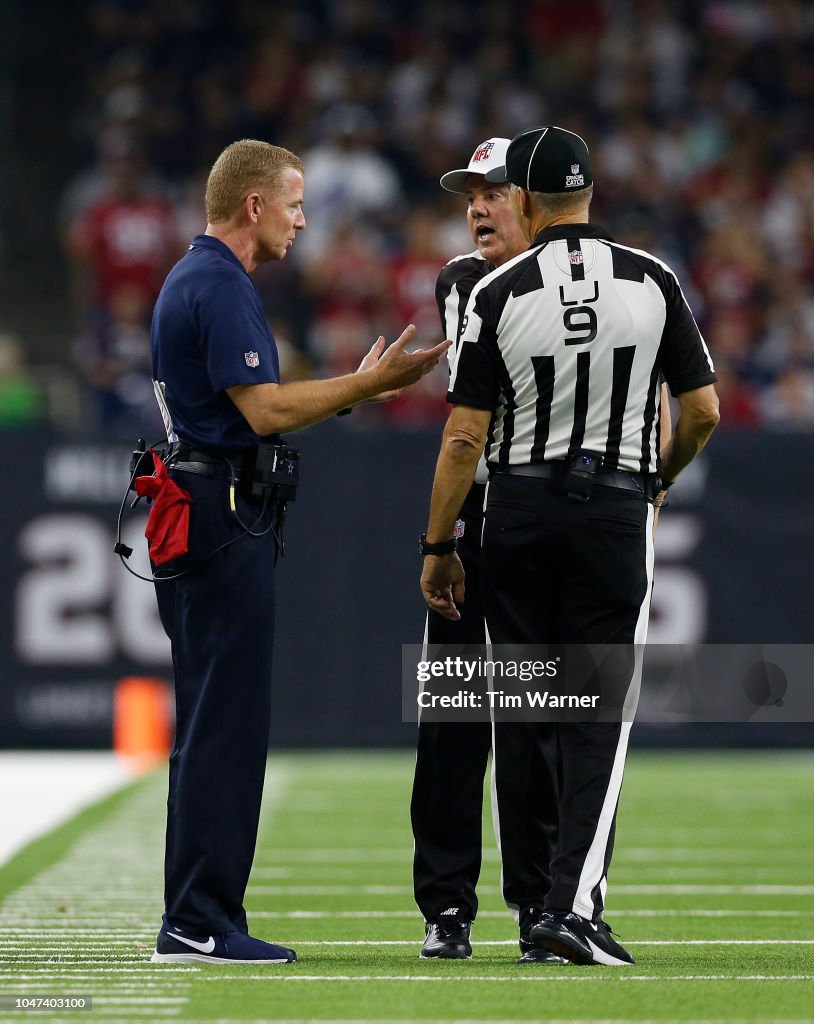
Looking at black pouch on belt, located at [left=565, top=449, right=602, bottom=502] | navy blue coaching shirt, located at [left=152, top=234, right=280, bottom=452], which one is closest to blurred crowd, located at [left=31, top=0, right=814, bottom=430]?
navy blue coaching shirt, located at [left=152, top=234, right=280, bottom=452]

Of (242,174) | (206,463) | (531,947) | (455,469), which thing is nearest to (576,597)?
(455,469)

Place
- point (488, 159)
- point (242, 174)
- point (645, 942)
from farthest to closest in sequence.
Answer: point (645, 942), point (488, 159), point (242, 174)

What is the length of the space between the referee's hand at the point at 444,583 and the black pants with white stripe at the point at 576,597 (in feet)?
0.37

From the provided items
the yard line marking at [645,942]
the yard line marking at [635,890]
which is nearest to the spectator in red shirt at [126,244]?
the yard line marking at [635,890]

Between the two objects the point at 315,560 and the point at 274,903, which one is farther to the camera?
the point at 315,560

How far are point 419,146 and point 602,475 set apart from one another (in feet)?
37.0

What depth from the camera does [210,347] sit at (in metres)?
5.12

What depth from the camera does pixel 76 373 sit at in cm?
1507

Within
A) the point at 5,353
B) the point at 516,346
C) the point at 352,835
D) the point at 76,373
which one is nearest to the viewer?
the point at 516,346

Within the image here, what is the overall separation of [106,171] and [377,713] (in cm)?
586

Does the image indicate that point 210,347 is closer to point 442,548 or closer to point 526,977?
point 442,548

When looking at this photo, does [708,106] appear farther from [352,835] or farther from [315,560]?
[352,835]

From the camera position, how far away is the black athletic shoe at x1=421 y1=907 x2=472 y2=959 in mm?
5365

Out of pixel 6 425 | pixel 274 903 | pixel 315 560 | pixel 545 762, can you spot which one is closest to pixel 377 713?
pixel 315 560
